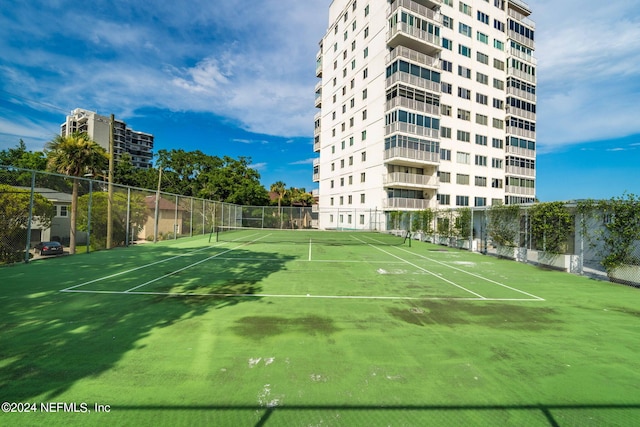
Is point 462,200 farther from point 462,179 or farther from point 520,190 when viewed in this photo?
point 520,190

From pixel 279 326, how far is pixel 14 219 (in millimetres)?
10673

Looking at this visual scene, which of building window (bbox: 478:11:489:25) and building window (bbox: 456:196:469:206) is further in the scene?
building window (bbox: 478:11:489:25)

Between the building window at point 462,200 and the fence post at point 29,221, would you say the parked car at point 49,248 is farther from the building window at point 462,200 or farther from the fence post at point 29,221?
the building window at point 462,200

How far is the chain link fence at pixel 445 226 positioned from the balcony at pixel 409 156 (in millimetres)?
12605

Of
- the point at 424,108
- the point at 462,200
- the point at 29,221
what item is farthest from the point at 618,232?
the point at 462,200

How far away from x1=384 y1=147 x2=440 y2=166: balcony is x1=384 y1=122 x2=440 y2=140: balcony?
2.04 metres

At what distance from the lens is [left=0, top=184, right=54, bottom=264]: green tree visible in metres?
9.42

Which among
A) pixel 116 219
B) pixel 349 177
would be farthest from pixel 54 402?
pixel 349 177

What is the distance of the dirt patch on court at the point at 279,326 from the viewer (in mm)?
4785

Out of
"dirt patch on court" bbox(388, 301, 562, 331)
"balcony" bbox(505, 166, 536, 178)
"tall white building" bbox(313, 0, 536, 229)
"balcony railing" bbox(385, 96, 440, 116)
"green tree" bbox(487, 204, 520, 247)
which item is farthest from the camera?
"balcony" bbox(505, 166, 536, 178)

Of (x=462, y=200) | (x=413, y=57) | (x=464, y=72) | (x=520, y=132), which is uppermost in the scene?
(x=464, y=72)

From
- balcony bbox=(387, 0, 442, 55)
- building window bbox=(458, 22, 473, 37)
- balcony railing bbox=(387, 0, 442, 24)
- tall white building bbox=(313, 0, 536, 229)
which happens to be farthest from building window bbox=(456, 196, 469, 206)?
balcony railing bbox=(387, 0, 442, 24)

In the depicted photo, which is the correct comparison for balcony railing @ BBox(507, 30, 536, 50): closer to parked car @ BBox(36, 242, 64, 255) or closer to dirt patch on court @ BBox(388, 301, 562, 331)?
dirt patch on court @ BBox(388, 301, 562, 331)

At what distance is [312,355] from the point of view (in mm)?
4000
